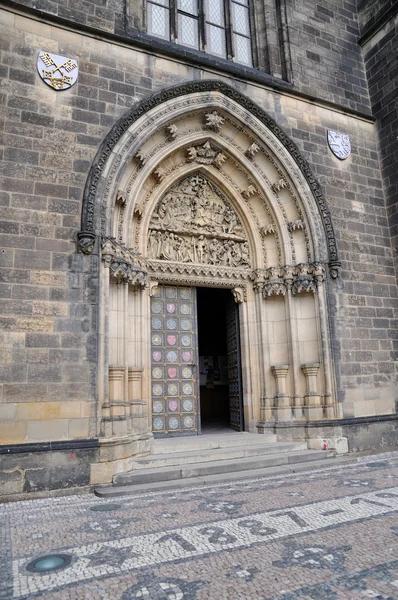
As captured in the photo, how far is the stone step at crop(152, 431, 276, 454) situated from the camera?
773 centimetres

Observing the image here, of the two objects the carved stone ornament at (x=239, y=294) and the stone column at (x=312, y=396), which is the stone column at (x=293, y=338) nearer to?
the stone column at (x=312, y=396)

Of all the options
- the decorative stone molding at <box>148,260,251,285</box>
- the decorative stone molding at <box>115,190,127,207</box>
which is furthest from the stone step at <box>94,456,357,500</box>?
the decorative stone molding at <box>115,190,127,207</box>

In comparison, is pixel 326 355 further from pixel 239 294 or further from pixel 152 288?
pixel 152 288

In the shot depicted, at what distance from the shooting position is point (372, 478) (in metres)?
6.68

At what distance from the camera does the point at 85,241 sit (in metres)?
6.98

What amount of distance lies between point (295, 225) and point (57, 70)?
210 inches

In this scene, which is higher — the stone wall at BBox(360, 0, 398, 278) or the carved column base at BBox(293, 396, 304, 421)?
the stone wall at BBox(360, 0, 398, 278)

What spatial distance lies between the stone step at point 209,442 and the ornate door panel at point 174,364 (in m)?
0.41

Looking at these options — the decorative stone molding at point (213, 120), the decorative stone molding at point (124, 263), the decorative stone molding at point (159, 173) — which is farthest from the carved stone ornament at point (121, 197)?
the decorative stone molding at point (213, 120)

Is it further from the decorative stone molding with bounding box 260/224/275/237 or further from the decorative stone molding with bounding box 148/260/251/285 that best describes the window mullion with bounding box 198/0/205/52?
the decorative stone molding with bounding box 148/260/251/285

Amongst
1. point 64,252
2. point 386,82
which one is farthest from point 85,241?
point 386,82

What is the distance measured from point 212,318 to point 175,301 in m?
6.54

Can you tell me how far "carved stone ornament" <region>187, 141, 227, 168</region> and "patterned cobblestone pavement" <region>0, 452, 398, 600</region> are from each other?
21.4 ft

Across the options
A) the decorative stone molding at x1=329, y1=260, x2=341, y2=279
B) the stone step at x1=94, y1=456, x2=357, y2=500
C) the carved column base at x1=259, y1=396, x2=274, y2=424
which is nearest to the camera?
the stone step at x1=94, y1=456, x2=357, y2=500
